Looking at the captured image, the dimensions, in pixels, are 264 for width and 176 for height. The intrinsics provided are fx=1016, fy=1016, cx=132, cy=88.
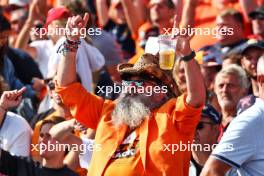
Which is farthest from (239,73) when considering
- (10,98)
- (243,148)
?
(243,148)

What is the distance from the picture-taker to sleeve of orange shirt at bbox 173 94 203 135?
23.2 ft

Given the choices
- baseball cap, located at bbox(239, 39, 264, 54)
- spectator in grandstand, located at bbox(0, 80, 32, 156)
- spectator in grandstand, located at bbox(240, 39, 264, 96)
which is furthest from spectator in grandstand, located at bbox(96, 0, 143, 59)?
spectator in grandstand, located at bbox(0, 80, 32, 156)

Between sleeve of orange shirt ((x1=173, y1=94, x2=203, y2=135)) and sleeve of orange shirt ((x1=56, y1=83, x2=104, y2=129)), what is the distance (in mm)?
685

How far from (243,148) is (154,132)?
1.39 m

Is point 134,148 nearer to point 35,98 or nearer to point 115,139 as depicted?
point 115,139

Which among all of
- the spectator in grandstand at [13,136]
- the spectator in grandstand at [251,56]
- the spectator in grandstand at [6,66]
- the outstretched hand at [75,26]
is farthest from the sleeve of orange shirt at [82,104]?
the spectator in grandstand at [6,66]

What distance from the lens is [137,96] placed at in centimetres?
755

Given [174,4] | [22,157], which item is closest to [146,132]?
[22,157]

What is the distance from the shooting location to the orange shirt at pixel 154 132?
7082 millimetres

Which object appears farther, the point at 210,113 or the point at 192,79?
the point at 210,113

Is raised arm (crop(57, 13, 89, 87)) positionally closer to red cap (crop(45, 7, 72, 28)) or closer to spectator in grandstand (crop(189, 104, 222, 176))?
spectator in grandstand (crop(189, 104, 222, 176))

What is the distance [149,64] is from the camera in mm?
7566

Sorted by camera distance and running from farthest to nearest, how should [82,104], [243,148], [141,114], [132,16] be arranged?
A: [132,16], [82,104], [141,114], [243,148]

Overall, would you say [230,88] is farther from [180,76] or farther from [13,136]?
[13,136]
